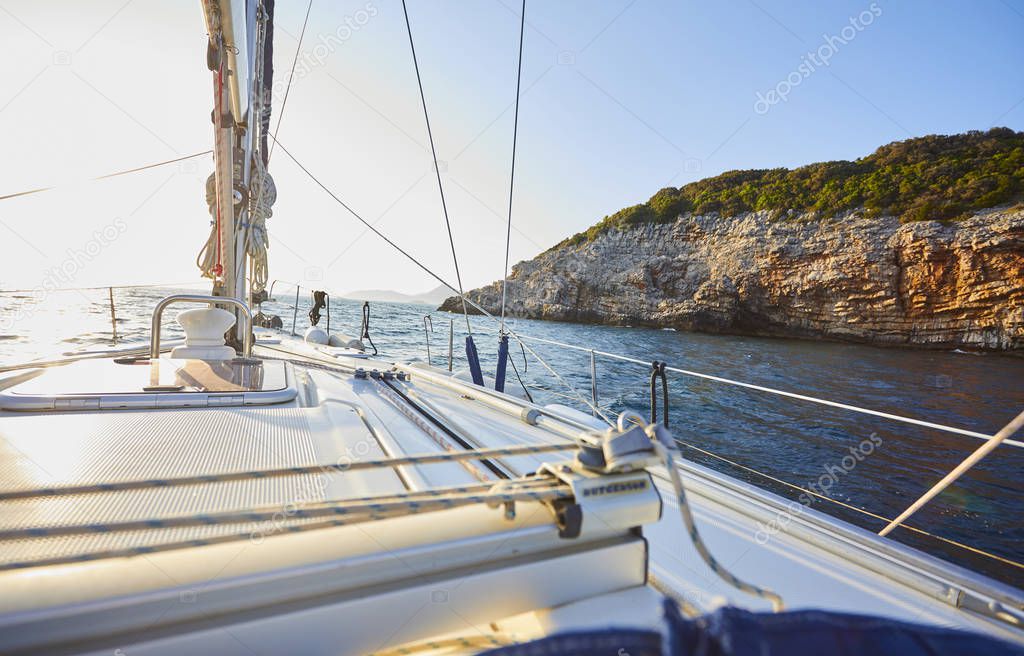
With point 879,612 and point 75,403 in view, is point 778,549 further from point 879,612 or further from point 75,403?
point 75,403

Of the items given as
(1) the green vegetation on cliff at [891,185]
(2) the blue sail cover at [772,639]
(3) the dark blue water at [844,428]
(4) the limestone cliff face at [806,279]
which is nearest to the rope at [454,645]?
(2) the blue sail cover at [772,639]

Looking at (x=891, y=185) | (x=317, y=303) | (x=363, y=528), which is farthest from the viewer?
(x=891, y=185)

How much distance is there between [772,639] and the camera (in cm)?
53

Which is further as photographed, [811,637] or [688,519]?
[688,519]

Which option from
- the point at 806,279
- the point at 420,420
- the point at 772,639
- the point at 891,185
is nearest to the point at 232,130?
the point at 420,420

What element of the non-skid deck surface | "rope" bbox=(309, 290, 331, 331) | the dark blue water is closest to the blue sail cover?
the non-skid deck surface

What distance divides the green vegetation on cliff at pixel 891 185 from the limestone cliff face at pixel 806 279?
1107mm

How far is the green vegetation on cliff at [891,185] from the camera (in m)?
19.6

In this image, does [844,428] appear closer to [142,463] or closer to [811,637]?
[811,637]

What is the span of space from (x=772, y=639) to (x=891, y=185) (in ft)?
99.0

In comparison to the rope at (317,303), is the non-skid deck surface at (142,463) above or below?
below

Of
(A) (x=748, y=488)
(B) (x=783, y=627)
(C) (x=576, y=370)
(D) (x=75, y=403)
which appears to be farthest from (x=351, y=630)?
(C) (x=576, y=370)

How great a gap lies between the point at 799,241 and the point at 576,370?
19687mm

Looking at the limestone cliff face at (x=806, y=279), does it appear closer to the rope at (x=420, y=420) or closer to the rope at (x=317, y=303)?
the rope at (x=317, y=303)
